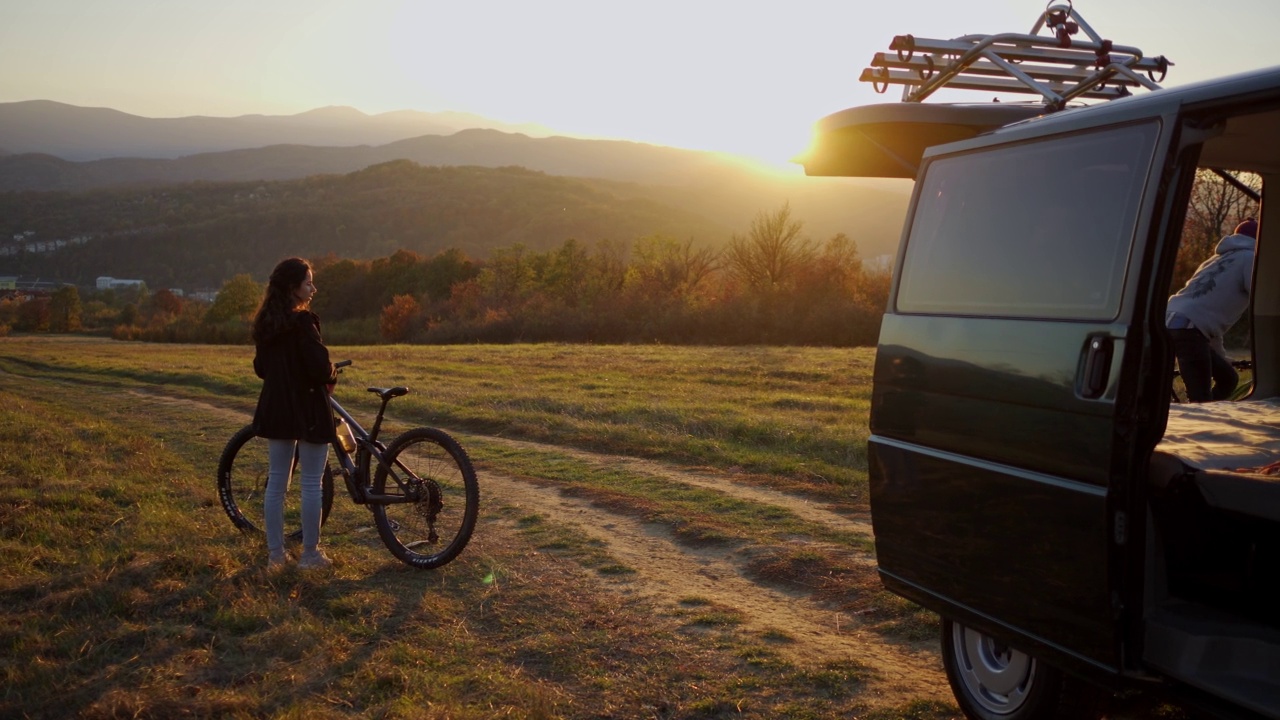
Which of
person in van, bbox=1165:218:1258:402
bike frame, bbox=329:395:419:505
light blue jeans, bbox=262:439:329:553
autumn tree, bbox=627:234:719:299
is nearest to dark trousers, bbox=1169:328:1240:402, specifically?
person in van, bbox=1165:218:1258:402

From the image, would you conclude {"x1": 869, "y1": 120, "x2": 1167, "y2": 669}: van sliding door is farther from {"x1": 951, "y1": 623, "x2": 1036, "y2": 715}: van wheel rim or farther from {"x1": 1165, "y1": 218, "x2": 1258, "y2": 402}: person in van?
{"x1": 1165, "y1": 218, "x2": 1258, "y2": 402}: person in van

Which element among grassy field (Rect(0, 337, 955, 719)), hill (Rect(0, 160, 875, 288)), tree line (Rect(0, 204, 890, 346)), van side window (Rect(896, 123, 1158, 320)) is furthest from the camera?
hill (Rect(0, 160, 875, 288))

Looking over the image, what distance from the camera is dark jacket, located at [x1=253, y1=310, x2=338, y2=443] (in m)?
6.34

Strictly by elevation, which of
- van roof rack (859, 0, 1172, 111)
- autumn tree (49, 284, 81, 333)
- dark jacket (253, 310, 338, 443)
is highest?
van roof rack (859, 0, 1172, 111)

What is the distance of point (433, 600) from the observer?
237 inches

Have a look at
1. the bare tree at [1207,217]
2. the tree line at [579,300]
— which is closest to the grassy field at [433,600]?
the bare tree at [1207,217]

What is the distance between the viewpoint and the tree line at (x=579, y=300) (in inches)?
1850

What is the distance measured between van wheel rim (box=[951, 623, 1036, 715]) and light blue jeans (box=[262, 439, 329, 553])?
4.02m

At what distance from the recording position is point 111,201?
16375cm

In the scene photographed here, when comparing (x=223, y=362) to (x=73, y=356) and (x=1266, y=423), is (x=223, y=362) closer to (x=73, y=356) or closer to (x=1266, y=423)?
(x=73, y=356)

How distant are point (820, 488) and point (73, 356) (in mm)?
31080

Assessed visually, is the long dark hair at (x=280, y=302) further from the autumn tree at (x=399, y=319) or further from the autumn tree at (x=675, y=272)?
the autumn tree at (x=399, y=319)

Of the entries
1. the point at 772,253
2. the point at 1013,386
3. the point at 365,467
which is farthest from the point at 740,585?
the point at 772,253

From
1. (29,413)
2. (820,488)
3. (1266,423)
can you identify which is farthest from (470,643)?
(29,413)
